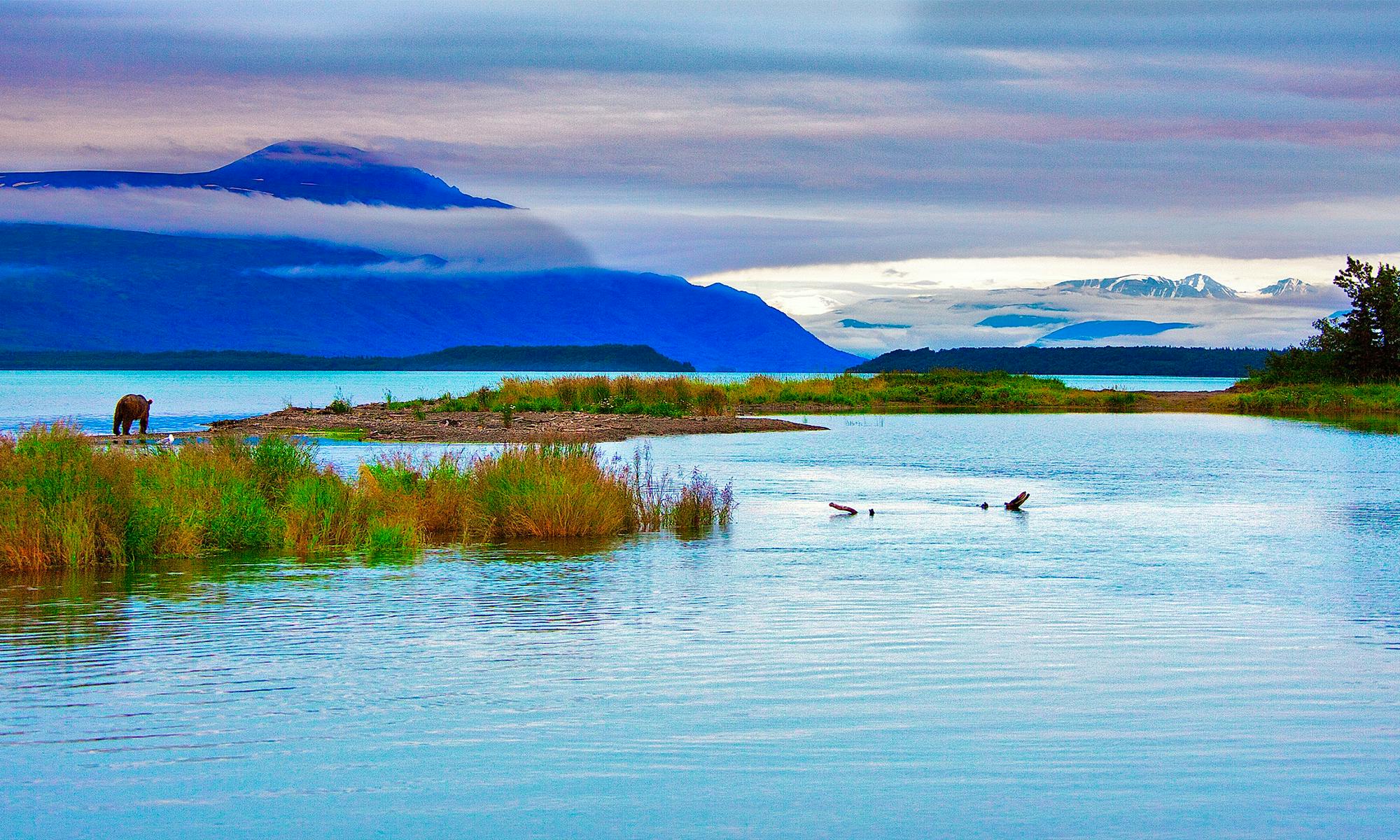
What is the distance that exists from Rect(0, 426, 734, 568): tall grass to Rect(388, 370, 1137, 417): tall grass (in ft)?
88.3

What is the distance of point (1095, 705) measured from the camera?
361 inches

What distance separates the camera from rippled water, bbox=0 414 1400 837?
23.2ft

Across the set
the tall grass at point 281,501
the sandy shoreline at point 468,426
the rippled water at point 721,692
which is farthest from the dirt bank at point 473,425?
the rippled water at point 721,692

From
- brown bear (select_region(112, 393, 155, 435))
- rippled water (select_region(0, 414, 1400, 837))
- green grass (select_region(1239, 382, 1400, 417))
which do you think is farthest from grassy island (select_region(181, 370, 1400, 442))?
rippled water (select_region(0, 414, 1400, 837))

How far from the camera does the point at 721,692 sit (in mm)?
9500

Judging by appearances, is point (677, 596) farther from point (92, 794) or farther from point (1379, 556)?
point (1379, 556)

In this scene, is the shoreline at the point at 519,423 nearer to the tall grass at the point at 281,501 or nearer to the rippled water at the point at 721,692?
the tall grass at the point at 281,501

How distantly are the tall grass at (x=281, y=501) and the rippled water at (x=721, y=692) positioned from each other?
2.55 ft

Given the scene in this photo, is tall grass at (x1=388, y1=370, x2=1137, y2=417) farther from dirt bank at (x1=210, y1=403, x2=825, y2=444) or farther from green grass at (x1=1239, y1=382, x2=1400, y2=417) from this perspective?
green grass at (x1=1239, y1=382, x2=1400, y2=417)

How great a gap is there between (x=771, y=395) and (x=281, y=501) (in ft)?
176

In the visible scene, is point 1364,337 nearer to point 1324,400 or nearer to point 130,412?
point 1324,400

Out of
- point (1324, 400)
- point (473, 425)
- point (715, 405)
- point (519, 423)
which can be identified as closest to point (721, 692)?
point (473, 425)

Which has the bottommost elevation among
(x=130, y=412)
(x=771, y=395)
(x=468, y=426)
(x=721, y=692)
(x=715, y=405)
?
(x=721, y=692)

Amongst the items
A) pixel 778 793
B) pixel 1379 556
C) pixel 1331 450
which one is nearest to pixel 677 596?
pixel 778 793
